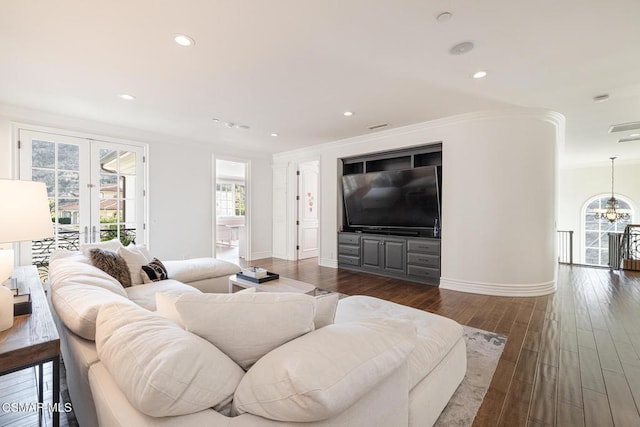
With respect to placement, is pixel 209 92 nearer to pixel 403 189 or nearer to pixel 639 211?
pixel 403 189

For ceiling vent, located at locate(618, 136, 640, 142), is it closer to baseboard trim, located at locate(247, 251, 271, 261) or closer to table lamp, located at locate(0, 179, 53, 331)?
baseboard trim, located at locate(247, 251, 271, 261)

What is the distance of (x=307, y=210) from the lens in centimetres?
697

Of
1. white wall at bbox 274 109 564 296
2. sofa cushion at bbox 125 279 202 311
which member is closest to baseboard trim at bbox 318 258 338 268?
white wall at bbox 274 109 564 296

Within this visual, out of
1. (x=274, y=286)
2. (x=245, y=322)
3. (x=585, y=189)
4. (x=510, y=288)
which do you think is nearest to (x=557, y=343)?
(x=510, y=288)

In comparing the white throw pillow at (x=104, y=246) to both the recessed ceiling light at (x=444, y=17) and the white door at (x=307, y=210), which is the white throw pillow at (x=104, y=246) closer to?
the recessed ceiling light at (x=444, y=17)

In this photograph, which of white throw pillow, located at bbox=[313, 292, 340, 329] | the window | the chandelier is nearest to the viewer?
white throw pillow, located at bbox=[313, 292, 340, 329]

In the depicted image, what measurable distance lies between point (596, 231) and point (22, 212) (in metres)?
11.7

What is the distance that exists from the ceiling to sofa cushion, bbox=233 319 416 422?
79.9 inches

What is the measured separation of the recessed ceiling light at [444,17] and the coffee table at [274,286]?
8.26ft

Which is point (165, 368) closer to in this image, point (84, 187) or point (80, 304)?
point (80, 304)

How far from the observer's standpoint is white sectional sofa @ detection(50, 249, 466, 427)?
0.79 m

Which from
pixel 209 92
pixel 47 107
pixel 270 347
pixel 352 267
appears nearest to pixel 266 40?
pixel 209 92

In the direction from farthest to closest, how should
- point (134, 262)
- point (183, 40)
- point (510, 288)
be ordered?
point (510, 288) → point (134, 262) → point (183, 40)

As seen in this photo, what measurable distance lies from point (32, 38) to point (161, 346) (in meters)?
2.87
